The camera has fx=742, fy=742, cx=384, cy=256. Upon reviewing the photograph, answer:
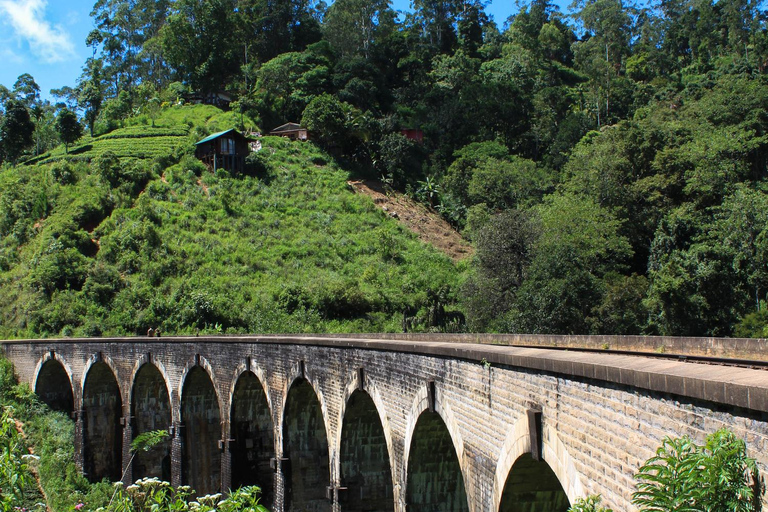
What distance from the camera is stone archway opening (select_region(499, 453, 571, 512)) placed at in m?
9.03

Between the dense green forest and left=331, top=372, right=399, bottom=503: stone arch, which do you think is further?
the dense green forest

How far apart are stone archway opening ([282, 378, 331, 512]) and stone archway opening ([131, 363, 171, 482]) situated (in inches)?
375

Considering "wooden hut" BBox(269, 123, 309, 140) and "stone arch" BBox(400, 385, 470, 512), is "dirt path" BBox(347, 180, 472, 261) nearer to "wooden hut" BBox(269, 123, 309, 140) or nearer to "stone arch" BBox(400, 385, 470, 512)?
"wooden hut" BBox(269, 123, 309, 140)

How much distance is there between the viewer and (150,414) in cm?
2656

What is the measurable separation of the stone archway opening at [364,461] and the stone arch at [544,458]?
220 inches

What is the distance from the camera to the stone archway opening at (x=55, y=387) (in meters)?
32.1

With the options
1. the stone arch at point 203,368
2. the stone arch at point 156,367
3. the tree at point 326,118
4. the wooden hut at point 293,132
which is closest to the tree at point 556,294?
the stone arch at point 203,368

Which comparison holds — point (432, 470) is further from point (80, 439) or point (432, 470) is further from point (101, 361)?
point (80, 439)

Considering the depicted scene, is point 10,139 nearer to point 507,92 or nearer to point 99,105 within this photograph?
point 99,105

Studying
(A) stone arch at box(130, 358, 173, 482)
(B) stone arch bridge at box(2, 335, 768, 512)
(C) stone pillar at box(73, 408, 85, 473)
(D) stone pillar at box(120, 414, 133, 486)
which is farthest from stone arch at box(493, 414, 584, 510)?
(C) stone pillar at box(73, 408, 85, 473)

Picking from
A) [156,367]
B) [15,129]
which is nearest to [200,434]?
[156,367]

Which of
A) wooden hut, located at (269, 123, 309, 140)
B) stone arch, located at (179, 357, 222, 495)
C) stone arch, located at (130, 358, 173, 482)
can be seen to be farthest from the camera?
wooden hut, located at (269, 123, 309, 140)

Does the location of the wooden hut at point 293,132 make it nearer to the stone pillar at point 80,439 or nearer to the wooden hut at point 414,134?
the wooden hut at point 414,134

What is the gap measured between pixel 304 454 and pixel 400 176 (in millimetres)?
45511
